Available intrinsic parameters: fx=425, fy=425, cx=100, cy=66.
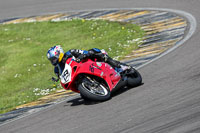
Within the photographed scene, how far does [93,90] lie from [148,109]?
1.81m

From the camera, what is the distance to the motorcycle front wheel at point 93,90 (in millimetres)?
9062

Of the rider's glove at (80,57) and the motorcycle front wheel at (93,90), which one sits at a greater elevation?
the rider's glove at (80,57)

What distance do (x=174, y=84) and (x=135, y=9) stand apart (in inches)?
385

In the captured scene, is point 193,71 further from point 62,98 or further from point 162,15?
point 162,15

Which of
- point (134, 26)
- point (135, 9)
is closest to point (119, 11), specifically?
point (135, 9)

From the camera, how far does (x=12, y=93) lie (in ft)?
43.2

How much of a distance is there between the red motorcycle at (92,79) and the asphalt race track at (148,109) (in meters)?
0.24

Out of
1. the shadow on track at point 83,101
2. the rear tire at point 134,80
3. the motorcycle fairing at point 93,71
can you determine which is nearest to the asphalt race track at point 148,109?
the shadow on track at point 83,101

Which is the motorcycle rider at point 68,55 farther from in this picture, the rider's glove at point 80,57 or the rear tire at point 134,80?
the rear tire at point 134,80

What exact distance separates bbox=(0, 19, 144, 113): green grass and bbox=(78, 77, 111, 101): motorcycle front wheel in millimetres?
2987

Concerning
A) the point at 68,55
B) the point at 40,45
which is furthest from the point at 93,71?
the point at 40,45

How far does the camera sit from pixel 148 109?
7746mm

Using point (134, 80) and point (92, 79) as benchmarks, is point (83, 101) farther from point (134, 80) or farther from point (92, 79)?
point (134, 80)

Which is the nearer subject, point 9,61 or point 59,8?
point 9,61
